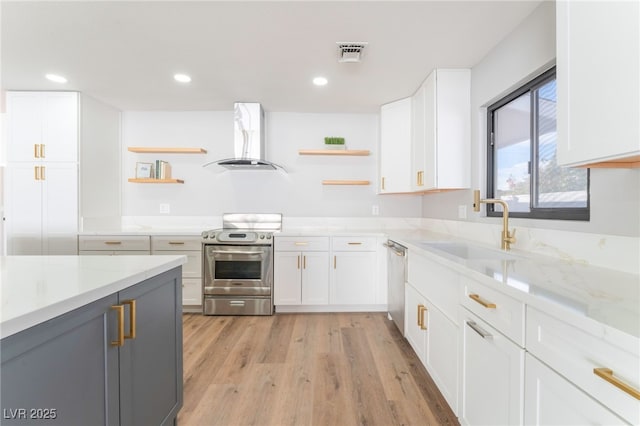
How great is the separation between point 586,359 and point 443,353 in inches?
39.7

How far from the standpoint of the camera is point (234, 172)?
3.66 m

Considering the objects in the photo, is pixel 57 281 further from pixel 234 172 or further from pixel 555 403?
pixel 234 172

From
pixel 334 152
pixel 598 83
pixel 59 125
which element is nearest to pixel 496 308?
pixel 598 83

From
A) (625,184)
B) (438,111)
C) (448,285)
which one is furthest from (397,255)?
(625,184)

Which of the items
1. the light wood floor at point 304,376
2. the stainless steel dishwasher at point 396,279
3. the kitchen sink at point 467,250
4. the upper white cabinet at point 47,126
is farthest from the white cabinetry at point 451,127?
the upper white cabinet at point 47,126

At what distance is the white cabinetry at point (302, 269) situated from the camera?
3080 mm

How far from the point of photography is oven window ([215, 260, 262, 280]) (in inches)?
120

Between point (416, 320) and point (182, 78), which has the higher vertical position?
point (182, 78)

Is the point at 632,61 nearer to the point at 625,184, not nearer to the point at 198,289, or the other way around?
the point at 625,184

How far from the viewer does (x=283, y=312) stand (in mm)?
3129

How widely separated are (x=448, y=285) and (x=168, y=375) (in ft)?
4.89

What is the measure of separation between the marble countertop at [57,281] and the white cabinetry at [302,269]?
1692mm

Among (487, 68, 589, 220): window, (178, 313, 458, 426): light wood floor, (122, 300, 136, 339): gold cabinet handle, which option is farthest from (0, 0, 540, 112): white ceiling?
(178, 313, 458, 426): light wood floor

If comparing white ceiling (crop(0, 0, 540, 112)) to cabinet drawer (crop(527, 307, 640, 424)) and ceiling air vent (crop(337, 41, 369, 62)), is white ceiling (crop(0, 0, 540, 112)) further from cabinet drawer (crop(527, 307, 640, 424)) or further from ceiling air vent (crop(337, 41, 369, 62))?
cabinet drawer (crop(527, 307, 640, 424))
